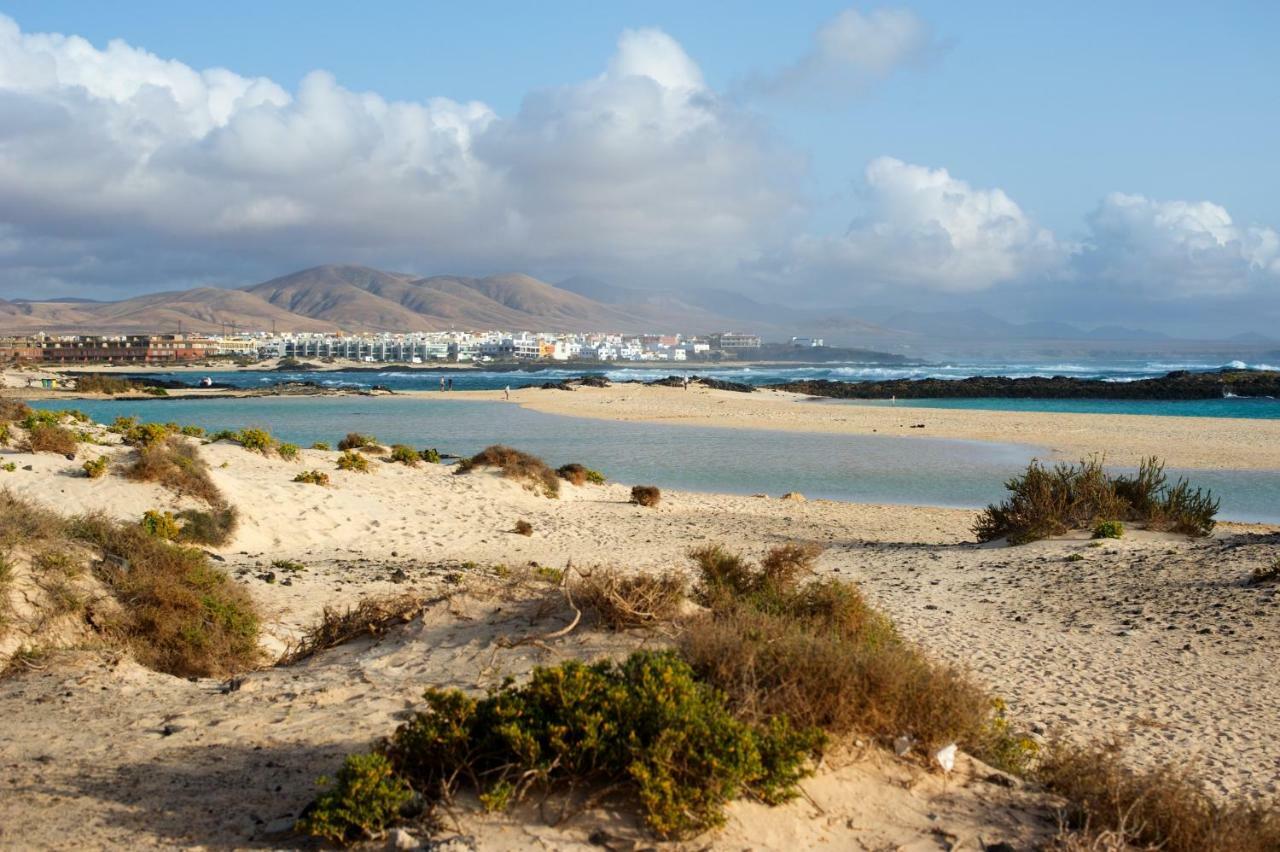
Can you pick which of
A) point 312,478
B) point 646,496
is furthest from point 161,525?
point 646,496

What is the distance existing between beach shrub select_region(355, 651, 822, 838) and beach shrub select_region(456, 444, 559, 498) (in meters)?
16.1

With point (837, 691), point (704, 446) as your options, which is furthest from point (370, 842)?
point (704, 446)

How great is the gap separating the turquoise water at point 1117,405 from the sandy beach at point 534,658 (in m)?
36.7

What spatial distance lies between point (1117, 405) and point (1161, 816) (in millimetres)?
57854

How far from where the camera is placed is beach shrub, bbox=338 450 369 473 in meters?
20.0

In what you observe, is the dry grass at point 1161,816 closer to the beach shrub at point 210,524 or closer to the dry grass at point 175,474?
the beach shrub at point 210,524

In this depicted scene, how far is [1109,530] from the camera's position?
45.1ft

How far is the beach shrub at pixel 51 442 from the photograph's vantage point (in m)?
16.5

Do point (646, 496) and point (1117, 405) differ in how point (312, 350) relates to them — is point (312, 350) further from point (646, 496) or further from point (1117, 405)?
point (646, 496)

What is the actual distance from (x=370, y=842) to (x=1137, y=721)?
5720mm

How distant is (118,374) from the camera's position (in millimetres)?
98812

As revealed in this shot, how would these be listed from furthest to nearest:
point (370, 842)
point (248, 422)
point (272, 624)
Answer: point (248, 422)
point (272, 624)
point (370, 842)

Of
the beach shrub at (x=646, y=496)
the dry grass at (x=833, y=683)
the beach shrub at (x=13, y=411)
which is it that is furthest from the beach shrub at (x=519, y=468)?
the dry grass at (x=833, y=683)

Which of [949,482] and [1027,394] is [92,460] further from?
[1027,394]
